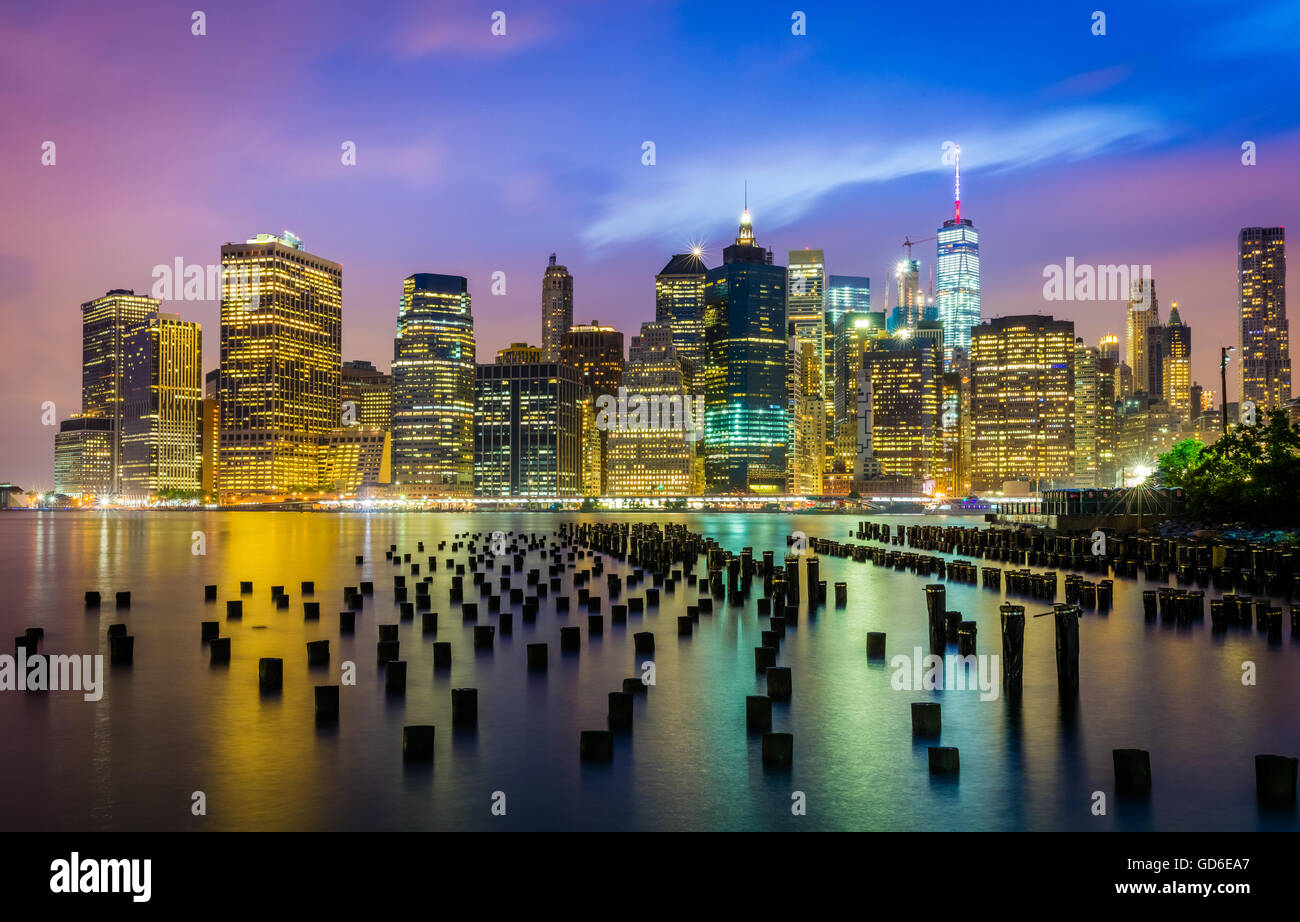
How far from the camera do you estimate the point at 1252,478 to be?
75000 millimetres

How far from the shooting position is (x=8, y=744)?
1773 cm

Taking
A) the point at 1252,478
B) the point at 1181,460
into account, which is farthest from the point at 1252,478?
the point at 1181,460

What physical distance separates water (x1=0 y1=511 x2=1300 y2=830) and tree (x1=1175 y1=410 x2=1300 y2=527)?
4453cm

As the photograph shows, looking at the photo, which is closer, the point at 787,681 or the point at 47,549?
the point at 787,681

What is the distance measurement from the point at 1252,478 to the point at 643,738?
73.0m

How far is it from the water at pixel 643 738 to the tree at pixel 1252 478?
1753 inches

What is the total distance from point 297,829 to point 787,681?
1175 centimetres

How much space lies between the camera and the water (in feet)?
46.2

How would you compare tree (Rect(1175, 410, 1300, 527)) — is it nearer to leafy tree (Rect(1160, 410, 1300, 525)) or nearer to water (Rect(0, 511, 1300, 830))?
leafy tree (Rect(1160, 410, 1300, 525))

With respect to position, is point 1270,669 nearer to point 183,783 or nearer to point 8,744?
point 183,783

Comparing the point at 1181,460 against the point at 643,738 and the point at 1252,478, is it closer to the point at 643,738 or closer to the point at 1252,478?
the point at 1252,478
